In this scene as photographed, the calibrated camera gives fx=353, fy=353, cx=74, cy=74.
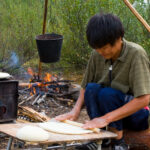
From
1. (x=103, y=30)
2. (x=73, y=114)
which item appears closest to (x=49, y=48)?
(x=73, y=114)

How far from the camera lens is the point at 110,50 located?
3.34 m

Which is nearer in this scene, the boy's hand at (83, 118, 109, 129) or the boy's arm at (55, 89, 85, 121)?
the boy's hand at (83, 118, 109, 129)

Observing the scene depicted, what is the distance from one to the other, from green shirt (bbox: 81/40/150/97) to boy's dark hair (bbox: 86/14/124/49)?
0.29 m

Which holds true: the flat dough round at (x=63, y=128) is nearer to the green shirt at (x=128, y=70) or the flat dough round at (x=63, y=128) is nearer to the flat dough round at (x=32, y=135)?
the flat dough round at (x=32, y=135)

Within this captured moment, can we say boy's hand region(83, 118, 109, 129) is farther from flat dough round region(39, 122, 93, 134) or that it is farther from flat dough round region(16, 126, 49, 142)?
flat dough round region(16, 126, 49, 142)

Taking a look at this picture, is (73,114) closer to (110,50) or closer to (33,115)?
(110,50)

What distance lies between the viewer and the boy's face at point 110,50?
3.29 meters

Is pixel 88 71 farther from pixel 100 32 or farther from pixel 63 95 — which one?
pixel 63 95

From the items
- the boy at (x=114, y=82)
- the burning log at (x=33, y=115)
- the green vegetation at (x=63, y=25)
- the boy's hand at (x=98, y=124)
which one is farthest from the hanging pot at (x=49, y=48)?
the boy's hand at (x=98, y=124)

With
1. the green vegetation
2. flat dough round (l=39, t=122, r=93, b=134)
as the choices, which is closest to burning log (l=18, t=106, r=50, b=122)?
flat dough round (l=39, t=122, r=93, b=134)

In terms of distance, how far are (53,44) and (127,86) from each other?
107 inches

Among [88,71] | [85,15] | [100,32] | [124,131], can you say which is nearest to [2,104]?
[88,71]

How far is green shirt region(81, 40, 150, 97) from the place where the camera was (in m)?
3.33

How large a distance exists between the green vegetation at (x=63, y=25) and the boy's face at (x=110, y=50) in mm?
3400
